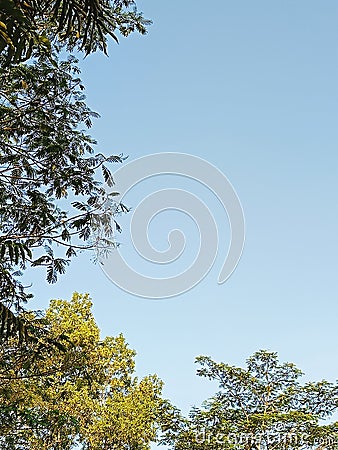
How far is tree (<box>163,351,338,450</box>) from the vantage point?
7527mm

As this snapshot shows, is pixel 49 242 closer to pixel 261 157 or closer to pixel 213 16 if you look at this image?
pixel 213 16

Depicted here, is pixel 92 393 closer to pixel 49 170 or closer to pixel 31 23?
pixel 49 170

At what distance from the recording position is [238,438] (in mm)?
7664

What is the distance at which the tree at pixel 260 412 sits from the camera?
7.53 meters

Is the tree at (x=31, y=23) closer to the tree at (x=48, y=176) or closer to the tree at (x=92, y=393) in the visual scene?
the tree at (x=48, y=176)

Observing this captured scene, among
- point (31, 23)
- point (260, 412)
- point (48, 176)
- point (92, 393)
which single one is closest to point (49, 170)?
point (48, 176)

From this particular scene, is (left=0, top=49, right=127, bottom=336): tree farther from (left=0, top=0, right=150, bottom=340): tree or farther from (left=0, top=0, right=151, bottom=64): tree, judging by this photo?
(left=0, top=0, right=151, bottom=64): tree

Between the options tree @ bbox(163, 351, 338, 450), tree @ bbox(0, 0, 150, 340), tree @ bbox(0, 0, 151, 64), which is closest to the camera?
tree @ bbox(0, 0, 151, 64)

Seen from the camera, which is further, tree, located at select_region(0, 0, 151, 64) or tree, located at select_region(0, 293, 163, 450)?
tree, located at select_region(0, 293, 163, 450)

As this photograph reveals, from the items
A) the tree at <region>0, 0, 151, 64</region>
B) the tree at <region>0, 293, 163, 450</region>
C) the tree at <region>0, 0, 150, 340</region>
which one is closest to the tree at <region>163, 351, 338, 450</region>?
the tree at <region>0, 293, 163, 450</region>

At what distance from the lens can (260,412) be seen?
26.5ft

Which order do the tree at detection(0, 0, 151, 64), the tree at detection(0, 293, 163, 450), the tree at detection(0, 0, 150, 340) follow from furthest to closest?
the tree at detection(0, 293, 163, 450) → the tree at detection(0, 0, 150, 340) → the tree at detection(0, 0, 151, 64)

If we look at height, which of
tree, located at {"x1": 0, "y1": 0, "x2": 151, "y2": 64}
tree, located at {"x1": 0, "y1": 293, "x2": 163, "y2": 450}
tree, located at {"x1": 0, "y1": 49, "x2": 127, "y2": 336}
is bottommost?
tree, located at {"x1": 0, "y1": 0, "x2": 151, "y2": 64}

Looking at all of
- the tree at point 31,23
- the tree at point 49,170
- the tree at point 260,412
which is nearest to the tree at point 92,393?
the tree at point 260,412
